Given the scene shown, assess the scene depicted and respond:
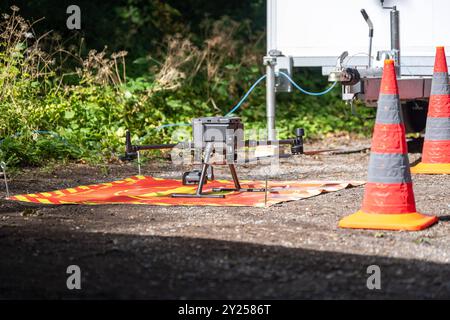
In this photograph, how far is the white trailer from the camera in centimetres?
1123

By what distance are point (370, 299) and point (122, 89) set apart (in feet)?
29.9

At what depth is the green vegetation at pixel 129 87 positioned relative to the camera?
11.6m

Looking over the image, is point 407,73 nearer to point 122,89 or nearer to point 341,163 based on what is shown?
point 341,163

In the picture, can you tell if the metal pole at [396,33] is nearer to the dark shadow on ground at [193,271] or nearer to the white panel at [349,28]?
the white panel at [349,28]

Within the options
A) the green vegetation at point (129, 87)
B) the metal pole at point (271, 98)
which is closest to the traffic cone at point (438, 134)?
the metal pole at point (271, 98)

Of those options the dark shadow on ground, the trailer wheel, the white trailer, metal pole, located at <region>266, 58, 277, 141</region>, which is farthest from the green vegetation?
the dark shadow on ground

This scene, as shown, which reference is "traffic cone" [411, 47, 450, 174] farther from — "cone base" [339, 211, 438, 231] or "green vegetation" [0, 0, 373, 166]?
"green vegetation" [0, 0, 373, 166]

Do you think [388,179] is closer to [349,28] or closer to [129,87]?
[349,28]

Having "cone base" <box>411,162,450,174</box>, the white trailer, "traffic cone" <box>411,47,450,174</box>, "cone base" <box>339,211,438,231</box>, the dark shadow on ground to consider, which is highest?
the white trailer

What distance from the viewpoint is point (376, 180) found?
6965mm

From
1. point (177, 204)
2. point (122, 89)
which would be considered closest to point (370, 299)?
point (177, 204)

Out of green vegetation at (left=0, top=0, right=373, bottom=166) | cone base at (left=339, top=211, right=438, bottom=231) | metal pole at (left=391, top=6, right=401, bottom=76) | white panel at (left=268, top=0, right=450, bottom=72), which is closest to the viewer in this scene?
cone base at (left=339, top=211, right=438, bottom=231)

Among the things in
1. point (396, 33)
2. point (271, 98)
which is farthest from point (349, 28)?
point (271, 98)

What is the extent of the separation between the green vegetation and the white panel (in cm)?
196
